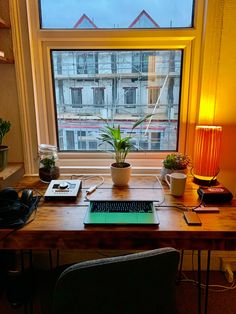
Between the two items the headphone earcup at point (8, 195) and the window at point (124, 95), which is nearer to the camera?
the headphone earcup at point (8, 195)

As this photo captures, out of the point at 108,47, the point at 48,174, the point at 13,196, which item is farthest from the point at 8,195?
the point at 108,47

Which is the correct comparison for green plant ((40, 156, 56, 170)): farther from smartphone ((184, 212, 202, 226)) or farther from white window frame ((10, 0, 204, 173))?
smartphone ((184, 212, 202, 226))

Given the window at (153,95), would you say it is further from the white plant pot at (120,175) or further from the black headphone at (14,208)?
the black headphone at (14,208)

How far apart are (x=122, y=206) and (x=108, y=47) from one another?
102cm

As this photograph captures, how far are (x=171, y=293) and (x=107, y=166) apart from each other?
41.6 inches

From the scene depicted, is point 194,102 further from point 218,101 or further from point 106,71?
point 106,71

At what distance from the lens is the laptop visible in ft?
3.56

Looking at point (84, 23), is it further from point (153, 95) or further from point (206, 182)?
point (206, 182)

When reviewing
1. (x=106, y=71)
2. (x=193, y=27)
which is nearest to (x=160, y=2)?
(x=193, y=27)

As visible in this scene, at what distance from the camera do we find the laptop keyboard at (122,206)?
3.88ft

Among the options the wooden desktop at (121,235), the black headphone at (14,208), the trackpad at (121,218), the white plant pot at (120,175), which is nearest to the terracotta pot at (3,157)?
the black headphone at (14,208)

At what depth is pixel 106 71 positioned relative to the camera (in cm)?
171

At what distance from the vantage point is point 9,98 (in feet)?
5.34

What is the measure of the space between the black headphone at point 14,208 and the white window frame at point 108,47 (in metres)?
0.54
